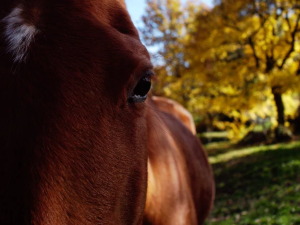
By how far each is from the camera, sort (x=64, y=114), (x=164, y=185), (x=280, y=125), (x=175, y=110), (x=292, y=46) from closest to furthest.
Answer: (x=64, y=114) → (x=164, y=185) → (x=175, y=110) → (x=292, y=46) → (x=280, y=125)

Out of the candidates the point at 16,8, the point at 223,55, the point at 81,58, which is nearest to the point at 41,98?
the point at 81,58

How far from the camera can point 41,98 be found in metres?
1.04

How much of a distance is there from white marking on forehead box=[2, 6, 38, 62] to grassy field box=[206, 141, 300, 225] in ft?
18.3

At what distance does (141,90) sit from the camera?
1395 mm

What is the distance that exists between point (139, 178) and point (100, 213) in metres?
0.37

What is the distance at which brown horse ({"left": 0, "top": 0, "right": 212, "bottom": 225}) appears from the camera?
973 mm

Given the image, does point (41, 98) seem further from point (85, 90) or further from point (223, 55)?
point (223, 55)

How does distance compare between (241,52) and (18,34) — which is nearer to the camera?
(18,34)

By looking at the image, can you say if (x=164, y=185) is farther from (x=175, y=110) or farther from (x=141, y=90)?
(x=175, y=110)

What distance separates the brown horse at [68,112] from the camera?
97cm

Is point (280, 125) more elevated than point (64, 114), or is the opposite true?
point (64, 114)

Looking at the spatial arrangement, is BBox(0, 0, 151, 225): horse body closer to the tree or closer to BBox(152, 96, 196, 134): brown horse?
BBox(152, 96, 196, 134): brown horse

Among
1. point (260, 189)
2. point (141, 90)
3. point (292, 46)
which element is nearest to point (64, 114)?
point (141, 90)

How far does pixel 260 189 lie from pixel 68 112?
8563 mm
